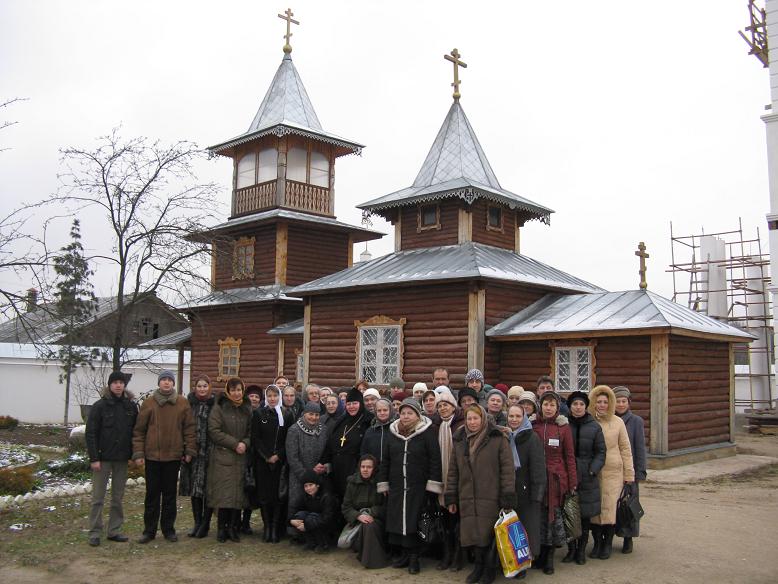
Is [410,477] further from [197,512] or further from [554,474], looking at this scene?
[197,512]

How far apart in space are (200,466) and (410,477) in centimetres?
234

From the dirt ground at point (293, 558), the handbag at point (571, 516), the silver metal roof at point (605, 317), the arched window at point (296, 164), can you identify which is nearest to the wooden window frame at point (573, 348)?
the silver metal roof at point (605, 317)

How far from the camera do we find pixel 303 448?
7273 mm

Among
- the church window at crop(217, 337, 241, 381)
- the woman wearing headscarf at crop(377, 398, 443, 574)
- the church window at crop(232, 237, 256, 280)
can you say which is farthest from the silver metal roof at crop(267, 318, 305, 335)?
the woman wearing headscarf at crop(377, 398, 443, 574)

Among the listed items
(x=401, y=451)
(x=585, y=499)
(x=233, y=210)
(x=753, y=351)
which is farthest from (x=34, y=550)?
(x=753, y=351)

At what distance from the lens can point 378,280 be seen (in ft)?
51.9

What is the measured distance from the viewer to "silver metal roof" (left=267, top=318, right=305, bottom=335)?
18.8m

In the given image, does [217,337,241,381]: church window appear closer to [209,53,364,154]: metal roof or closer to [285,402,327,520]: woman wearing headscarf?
[209,53,364,154]: metal roof

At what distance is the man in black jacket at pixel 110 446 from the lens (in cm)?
727

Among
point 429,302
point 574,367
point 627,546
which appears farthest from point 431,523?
point 429,302

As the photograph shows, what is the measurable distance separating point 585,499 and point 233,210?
17.5 meters

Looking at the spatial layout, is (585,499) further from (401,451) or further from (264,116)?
(264,116)

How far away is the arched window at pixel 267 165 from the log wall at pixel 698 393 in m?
12.5

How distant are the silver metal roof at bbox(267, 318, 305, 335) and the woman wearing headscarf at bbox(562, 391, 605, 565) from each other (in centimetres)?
1236
